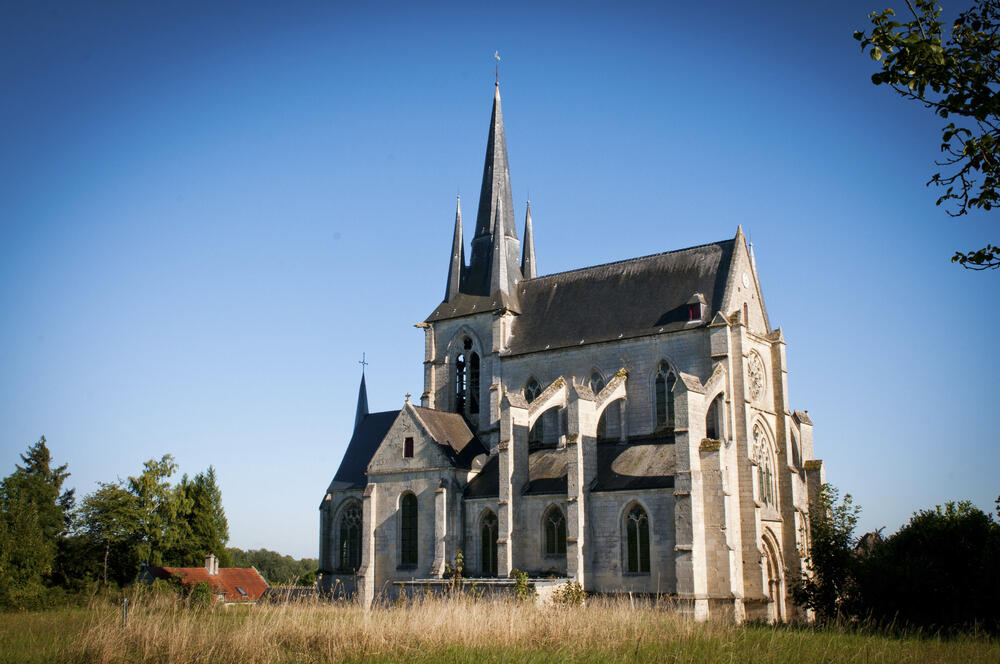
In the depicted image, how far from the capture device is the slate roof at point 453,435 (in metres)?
33.8

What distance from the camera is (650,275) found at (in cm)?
3488

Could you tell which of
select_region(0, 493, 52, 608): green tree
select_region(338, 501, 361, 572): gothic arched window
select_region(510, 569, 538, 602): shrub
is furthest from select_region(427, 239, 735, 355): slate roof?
select_region(0, 493, 52, 608): green tree

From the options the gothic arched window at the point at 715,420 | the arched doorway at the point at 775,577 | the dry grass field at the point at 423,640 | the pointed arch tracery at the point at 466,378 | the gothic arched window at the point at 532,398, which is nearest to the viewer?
the dry grass field at the point at 423,640

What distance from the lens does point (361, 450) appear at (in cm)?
3909

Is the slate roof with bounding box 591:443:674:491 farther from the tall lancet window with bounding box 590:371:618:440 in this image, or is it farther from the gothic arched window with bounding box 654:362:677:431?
the tall lancet window with bounding box 590:371:618:440

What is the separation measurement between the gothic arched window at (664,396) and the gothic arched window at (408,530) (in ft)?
32.8

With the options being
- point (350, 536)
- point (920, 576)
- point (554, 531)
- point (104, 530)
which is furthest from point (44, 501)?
point (920, 576)

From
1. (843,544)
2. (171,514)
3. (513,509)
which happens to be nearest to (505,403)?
(513,509)

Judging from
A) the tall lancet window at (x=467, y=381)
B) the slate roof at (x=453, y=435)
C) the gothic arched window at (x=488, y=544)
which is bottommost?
the gothic arched window at (x=488, y=544)

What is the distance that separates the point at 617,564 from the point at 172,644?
18045mm

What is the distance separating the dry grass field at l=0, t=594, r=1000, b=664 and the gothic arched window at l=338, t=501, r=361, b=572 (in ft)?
67.0

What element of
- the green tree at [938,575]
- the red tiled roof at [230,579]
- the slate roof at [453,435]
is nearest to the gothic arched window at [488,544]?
the slate roof at [453,435]

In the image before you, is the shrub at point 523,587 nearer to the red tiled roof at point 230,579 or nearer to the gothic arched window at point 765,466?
the gothic arched window at point 765,466

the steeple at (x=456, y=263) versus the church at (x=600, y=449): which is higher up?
the steeple at (x=456, y=263)
